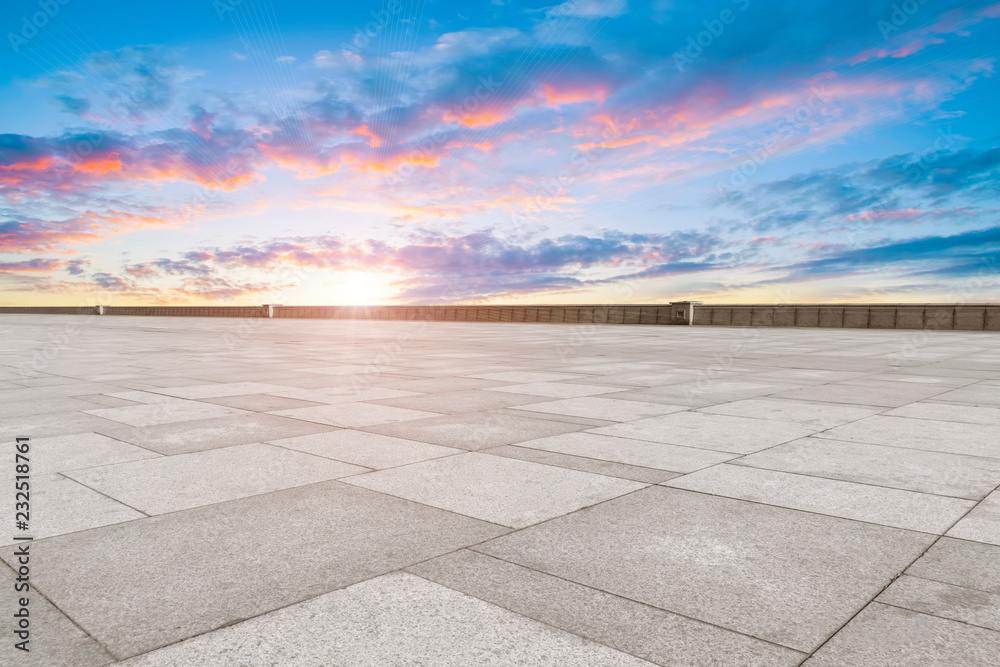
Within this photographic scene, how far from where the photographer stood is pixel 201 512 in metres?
3.78

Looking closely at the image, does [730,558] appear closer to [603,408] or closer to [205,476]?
[205,476]

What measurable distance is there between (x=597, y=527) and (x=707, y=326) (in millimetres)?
30372

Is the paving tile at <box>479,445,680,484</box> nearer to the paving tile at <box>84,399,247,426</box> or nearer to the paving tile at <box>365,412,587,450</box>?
the paving tile at <box>365,412,587,450</box>

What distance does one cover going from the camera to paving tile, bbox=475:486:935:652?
2.60 metres

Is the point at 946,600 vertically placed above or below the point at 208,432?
above

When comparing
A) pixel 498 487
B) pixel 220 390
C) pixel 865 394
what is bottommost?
pixel 220 390

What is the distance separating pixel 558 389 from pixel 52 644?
23.9ft

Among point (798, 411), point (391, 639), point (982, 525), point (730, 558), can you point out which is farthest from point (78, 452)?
point (798, 411)

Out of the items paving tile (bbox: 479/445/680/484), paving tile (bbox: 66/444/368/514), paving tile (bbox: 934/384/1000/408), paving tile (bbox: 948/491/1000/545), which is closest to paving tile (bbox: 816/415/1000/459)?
paving tile (bbox: 948/491/1000/545)

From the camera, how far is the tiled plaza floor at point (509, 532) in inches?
93.8

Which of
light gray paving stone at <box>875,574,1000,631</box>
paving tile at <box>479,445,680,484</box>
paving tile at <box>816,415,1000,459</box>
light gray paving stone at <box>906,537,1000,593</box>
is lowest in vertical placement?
paving tile at <box>479,445,680,484</box>

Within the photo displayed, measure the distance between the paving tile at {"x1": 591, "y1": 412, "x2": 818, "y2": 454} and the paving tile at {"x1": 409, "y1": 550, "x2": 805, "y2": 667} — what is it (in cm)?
307

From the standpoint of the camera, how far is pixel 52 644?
2.34 meters

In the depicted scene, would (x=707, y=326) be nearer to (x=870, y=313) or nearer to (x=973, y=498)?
(x=870, y=313)
